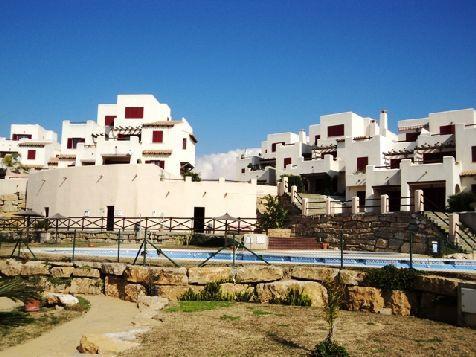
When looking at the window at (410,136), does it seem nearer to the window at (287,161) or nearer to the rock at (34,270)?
the window at (287,161)

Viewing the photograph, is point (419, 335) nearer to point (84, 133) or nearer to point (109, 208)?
point (109, 208)

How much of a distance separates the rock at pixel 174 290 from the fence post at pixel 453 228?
15.5 meters

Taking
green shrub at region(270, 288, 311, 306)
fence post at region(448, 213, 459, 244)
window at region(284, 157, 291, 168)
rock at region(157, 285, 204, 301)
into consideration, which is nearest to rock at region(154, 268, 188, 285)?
rock at region(157, 285, 204, 301)

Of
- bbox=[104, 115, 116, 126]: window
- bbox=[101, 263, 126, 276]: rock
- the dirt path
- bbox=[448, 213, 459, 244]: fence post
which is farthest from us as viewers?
bbox=[104, 115, 116, 126]: window

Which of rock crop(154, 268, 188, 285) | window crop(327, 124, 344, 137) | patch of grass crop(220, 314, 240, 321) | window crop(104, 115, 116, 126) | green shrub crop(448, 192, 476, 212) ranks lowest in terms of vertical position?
patch of grass crop(220, 314, 240, 321)

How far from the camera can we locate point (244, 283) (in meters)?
14.7

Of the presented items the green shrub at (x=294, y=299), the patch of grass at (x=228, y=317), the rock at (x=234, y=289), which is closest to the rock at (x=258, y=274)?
the rock at (x=234, y=289)

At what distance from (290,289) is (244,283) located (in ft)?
5.06

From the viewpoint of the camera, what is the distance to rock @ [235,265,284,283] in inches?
575

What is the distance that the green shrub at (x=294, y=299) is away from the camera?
44.7 feet

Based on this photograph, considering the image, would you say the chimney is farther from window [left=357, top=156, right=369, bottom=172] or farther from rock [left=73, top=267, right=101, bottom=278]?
rock [left=73, top=267, right=101, bottom=278]

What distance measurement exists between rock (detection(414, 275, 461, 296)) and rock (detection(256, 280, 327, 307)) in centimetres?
275

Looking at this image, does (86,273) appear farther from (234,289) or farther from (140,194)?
(140,194)

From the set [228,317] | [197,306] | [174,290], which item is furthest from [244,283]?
[228,317]
